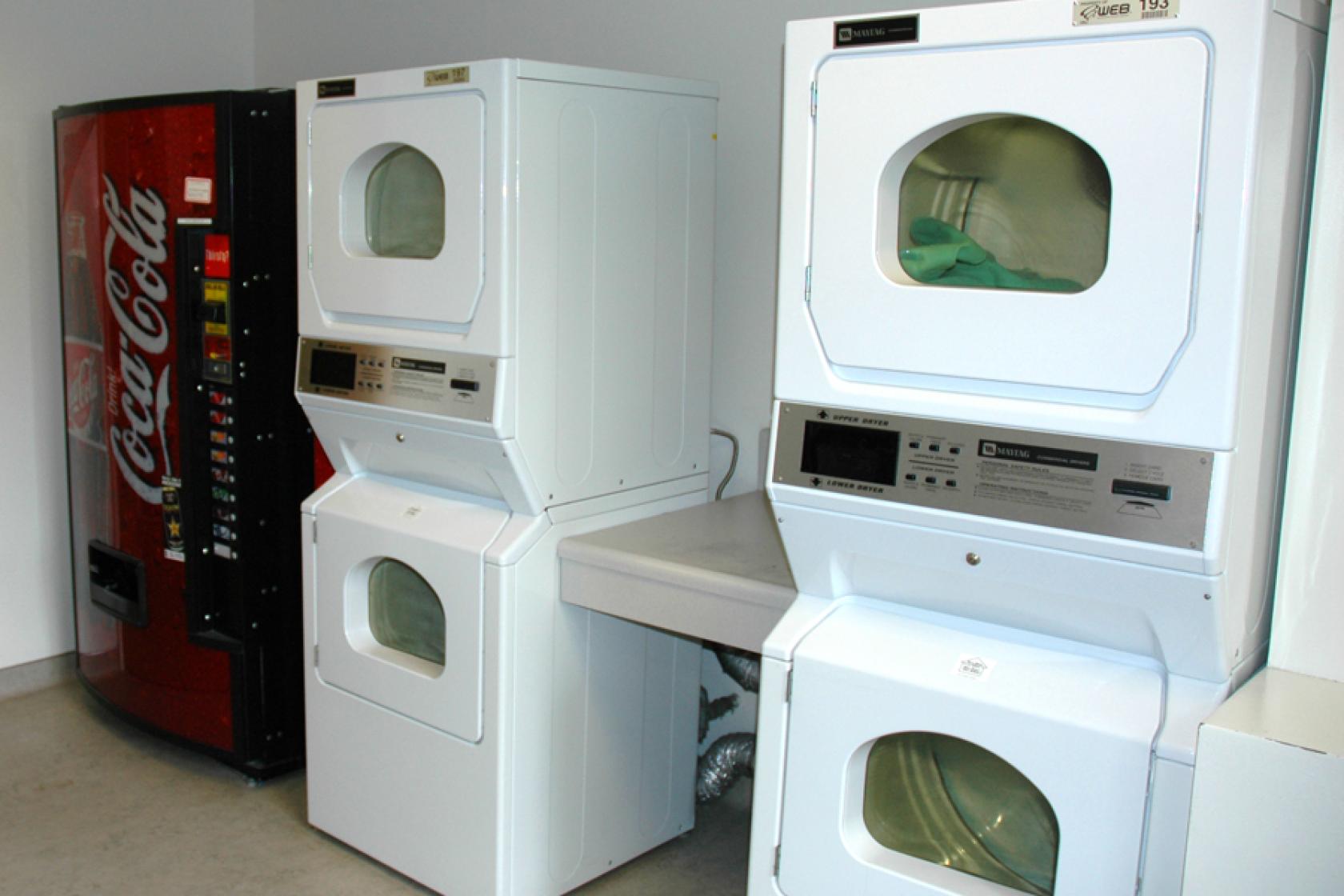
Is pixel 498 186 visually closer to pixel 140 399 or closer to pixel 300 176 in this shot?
pixel 300 176

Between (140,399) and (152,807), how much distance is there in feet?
3.36

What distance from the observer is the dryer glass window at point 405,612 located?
265 centimetres

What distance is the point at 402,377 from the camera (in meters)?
2.43

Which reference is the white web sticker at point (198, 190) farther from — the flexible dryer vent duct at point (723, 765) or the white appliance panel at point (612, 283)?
the flexible dryer vent duct at point (723, 765)

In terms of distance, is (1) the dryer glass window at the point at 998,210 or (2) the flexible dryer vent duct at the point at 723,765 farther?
(2) the flexible dryer vent duct at the point at 723,765

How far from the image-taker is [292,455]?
3.07m

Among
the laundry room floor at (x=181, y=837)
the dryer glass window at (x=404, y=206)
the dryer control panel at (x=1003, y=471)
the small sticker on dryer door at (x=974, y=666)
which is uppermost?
the dryer glass window at (x=404, y=206)

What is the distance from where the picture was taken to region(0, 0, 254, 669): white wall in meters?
3.64

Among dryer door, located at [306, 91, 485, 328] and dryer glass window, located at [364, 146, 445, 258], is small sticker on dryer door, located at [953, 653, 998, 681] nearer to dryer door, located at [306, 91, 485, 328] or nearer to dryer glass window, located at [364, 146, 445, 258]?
dryer door, located at [306, 91, 485, 328]

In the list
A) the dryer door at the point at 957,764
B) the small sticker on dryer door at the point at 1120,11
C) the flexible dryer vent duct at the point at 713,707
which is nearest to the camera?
the small sticker on dryer door at the point at 1120,11

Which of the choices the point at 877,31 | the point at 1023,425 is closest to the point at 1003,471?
the point at 1023,425

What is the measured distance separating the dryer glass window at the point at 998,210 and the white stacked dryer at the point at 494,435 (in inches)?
32.5

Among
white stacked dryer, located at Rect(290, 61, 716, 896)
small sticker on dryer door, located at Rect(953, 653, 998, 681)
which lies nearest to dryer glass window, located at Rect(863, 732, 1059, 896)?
small sticker on dryer door, located at Rect(953, 653, 998, 681)

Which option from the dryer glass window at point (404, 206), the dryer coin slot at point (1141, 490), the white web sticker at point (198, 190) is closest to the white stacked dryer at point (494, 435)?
the dryer glass window at point (404, 206)
